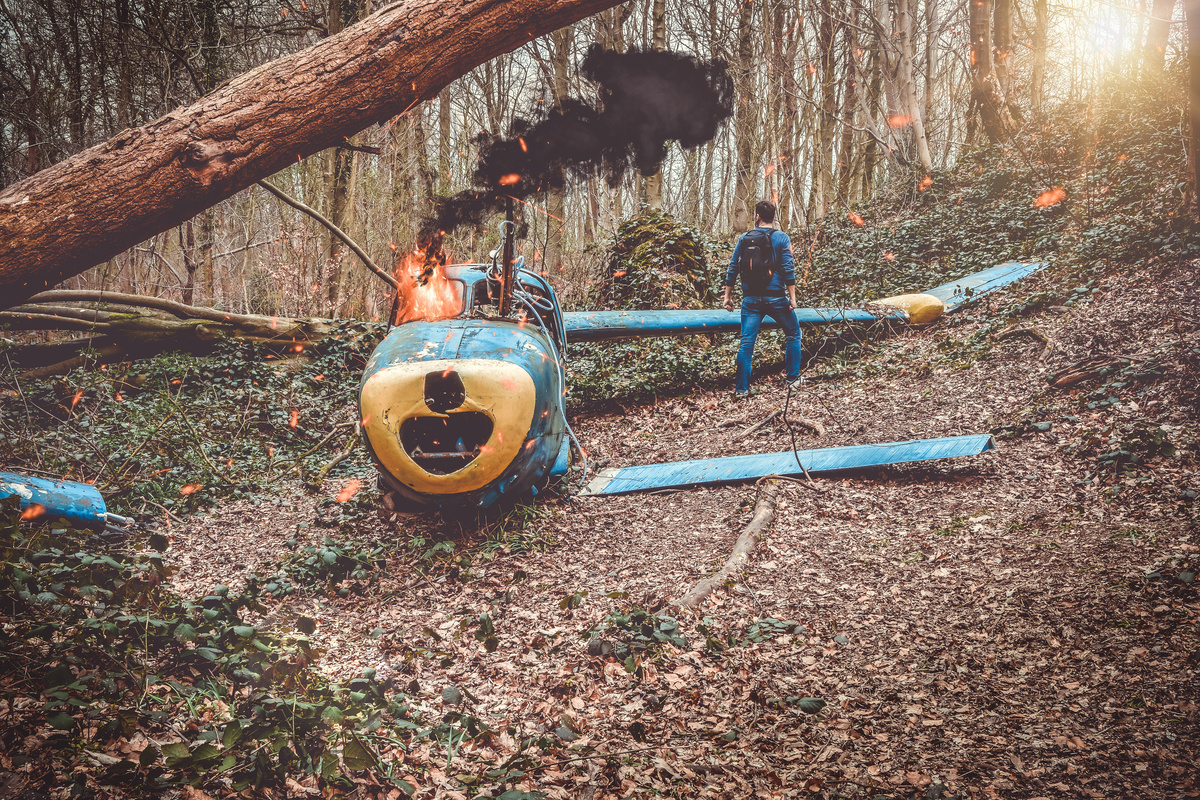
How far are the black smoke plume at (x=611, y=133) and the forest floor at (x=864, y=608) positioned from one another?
3.35 meters

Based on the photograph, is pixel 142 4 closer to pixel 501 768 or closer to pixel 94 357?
pixel 94 357

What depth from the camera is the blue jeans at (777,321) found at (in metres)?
8.15

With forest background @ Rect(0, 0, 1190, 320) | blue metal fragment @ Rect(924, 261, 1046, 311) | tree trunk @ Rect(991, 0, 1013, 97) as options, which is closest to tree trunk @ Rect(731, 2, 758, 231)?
forest background @ Rect(0, 0, 1190, 320)

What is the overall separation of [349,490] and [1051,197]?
13419 mm

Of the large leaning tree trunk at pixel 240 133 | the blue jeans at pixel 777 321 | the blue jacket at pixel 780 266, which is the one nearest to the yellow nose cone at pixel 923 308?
the blue jeans at pixel 777 321

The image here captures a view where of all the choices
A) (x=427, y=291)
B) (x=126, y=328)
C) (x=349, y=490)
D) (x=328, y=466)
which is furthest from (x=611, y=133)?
(x=126, y=328)

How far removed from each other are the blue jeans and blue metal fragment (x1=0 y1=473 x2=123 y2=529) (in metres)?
7.28

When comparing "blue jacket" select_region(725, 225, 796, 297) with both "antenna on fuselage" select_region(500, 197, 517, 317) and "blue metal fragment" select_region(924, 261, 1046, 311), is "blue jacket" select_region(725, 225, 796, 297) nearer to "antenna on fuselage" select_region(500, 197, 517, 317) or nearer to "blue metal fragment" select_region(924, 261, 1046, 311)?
"antenna on fuselage" select_region(500, 197, 517, 317)

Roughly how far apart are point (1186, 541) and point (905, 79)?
14.7m

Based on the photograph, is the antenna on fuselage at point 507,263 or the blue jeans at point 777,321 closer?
the antenna on fuselage at point 507,263

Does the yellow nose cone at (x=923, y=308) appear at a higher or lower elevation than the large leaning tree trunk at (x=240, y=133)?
lower

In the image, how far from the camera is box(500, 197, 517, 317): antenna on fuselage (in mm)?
5514

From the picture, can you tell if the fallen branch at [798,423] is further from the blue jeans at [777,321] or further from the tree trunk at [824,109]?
the tree trunk at [824,109]

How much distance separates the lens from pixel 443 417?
4.52m
